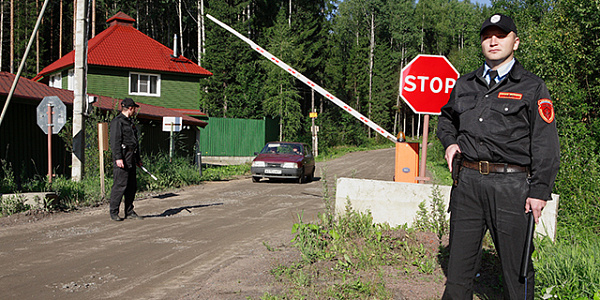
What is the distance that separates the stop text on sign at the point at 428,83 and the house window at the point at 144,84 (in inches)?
949

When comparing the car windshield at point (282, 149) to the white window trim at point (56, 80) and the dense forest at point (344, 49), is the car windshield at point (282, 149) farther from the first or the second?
the white window trim at point (56, 80)

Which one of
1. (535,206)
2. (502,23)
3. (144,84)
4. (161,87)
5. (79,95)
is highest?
(144,84)

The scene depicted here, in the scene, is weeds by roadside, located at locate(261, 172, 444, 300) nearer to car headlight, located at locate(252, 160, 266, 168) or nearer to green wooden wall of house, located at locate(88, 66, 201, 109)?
car headlight, located at locate(252, 160, 266, 168)

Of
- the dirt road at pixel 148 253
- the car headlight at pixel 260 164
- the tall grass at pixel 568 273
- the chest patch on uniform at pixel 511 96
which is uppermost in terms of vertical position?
the chest patch on uniform at pixel 511 96

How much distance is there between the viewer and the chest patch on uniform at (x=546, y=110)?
3.10 meters

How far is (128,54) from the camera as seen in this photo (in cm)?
2886

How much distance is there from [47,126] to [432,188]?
8980 millimetres

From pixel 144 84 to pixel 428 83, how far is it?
2465 centimetres

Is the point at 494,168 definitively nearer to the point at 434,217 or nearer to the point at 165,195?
the point at 434,217

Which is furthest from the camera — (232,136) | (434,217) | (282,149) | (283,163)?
(232,136)

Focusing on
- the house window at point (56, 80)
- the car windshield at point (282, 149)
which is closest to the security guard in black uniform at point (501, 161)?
the car windshield at point (282, 149)

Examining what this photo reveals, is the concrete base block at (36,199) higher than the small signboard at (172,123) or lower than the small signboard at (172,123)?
lower

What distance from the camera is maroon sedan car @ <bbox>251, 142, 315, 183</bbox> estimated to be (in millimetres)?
16422

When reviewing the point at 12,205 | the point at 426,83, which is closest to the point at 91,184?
the point at 12,205
